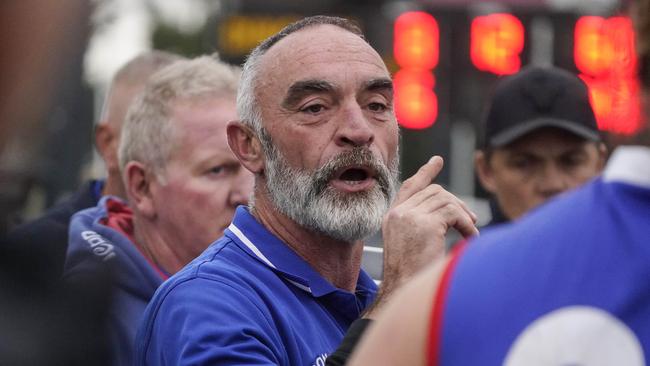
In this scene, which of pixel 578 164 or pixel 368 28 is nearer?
pixel 578 164

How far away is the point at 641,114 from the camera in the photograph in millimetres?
1679

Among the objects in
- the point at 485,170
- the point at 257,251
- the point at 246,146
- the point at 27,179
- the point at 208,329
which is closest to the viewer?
the point at 27,179

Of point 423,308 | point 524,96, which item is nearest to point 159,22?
point 524,96

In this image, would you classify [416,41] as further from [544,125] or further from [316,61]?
[316,61]

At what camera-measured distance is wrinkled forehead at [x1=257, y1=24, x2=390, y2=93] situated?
3.50 metres

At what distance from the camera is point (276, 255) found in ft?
10.9

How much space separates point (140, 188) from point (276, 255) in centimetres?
140

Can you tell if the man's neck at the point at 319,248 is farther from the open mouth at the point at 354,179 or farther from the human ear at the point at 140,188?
the human ear at the point at 140,188

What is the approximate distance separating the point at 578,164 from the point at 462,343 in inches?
136

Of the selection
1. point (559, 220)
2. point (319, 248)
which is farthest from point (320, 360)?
point (559, 220)

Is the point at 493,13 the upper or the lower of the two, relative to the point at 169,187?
lower

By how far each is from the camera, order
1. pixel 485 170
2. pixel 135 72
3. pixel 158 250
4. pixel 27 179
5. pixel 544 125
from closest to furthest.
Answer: pixel 27 179 < pixel 158 250 < pixel 544 125 < pixel 485 170 < pixel 135 72

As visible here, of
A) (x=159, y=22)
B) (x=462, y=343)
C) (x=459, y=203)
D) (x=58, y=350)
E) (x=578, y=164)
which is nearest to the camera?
(x=58, y=350)

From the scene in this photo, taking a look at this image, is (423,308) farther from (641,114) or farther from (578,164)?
(578,164)
